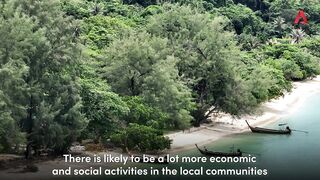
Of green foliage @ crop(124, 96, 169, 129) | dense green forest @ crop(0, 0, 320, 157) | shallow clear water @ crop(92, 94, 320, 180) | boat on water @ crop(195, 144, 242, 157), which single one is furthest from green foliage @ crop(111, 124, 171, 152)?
boat on water @ crop(195, 144, 242, 157)

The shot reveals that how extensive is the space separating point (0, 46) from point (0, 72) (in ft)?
9.44

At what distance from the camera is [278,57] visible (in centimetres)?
9875

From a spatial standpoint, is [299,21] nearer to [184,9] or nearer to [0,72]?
[184,9]

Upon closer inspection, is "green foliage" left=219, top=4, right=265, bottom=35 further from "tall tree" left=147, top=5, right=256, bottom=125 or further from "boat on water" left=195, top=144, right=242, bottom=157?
"boat on water" left=195, top=144, right=242, bottom=157

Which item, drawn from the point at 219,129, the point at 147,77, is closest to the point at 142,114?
the point at 147,77

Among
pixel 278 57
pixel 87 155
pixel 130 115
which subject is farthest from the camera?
pixel 278 57

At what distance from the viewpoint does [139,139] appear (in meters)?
41.9

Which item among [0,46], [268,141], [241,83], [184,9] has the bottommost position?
[268,141]

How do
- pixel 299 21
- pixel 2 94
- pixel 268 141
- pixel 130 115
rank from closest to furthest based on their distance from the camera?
pixel 2 94
pixel 130 115
pixel 268 141
pixel 299 21

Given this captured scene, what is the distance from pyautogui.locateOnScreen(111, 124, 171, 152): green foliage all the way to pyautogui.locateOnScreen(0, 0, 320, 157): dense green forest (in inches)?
3.0

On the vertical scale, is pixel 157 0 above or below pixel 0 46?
above

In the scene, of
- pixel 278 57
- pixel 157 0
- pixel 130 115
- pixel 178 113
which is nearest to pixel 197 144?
pixel 178 113

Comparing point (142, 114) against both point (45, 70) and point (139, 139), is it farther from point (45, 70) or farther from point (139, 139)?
point (45, 70)

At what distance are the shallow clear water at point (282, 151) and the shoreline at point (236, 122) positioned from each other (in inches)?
42.2
